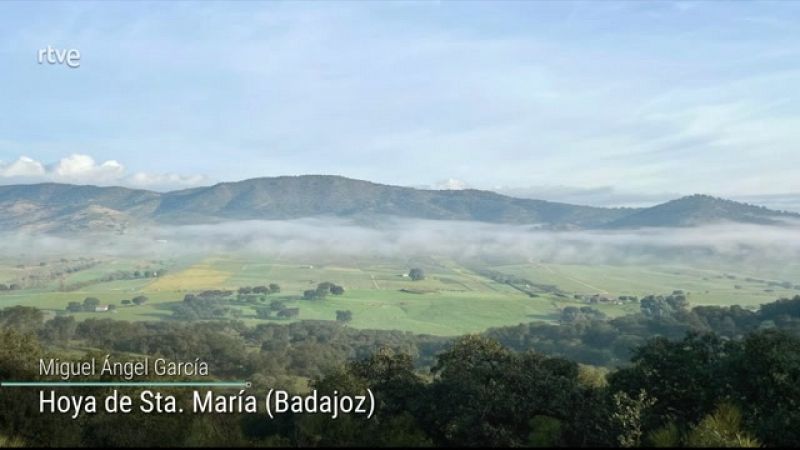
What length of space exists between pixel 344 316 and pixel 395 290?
106 feet

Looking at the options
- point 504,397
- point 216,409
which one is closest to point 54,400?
point 216,409

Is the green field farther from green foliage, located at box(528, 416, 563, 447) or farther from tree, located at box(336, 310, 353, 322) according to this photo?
green foliage, located at box(528, 416, 563, 447)

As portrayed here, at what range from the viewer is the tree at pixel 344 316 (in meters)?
120

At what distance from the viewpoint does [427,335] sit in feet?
348

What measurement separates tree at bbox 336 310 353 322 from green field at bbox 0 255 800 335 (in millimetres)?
1958

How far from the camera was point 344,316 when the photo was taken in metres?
122

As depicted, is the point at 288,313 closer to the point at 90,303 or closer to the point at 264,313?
the point at 264,313

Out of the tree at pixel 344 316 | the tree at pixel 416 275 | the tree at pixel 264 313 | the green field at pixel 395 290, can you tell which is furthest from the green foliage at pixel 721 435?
the tree at pixel 416 275

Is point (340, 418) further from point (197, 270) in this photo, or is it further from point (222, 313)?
point (197, 270)

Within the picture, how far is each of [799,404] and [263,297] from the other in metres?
133

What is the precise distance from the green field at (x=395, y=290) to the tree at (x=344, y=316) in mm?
1958

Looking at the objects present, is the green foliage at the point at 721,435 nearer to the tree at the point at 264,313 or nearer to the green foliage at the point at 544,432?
the green foliage at the point at 544,432

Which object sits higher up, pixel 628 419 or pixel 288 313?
pixel 628 419

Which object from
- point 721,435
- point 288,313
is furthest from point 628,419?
point 288,313
